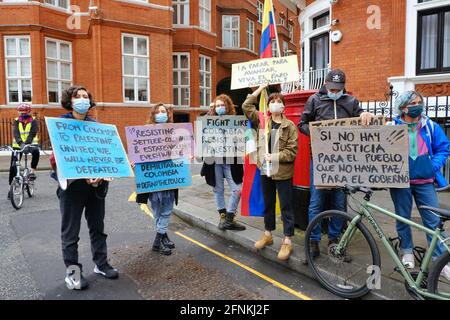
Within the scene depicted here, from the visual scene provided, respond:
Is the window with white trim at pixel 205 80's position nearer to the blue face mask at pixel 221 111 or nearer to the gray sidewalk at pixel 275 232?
the gray sidewalk at pixel 275 232

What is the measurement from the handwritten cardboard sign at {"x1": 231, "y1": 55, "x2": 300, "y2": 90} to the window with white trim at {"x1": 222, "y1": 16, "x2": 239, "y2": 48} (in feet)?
71.4

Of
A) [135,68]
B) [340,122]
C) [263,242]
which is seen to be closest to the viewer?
[340,122]

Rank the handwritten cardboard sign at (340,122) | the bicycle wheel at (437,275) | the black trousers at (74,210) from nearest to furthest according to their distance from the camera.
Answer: the bicycle wheel at (437,275) < the black trousers at (74,210) < the handwritten cardboard sign at (340,122)

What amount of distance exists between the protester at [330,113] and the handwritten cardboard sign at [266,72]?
0.51 metres

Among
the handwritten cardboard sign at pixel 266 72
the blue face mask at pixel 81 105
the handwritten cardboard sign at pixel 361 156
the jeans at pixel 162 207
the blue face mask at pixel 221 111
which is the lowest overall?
the jeans at pixel 162 207

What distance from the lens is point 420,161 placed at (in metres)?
3.63

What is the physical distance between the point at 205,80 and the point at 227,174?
57.4 ft

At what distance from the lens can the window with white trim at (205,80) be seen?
21.6 m

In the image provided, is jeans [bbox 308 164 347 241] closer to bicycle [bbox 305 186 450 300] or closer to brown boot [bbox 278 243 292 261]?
bicycle [bbox 305 186 450 300]

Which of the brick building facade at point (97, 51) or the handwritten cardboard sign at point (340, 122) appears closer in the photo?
the handwritten cardboard sign at point (340, 122)

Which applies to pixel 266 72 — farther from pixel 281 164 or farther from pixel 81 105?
pixel 81 105

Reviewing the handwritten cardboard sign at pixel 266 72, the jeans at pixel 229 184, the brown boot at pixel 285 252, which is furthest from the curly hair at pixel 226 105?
the brown boot at pixel 285 252

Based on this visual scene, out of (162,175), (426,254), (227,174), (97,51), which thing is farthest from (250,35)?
(426,254)

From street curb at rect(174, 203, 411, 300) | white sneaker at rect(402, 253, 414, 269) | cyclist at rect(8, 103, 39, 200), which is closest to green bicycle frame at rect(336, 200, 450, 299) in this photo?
street curb at rect(174, 203, 411, 300)
